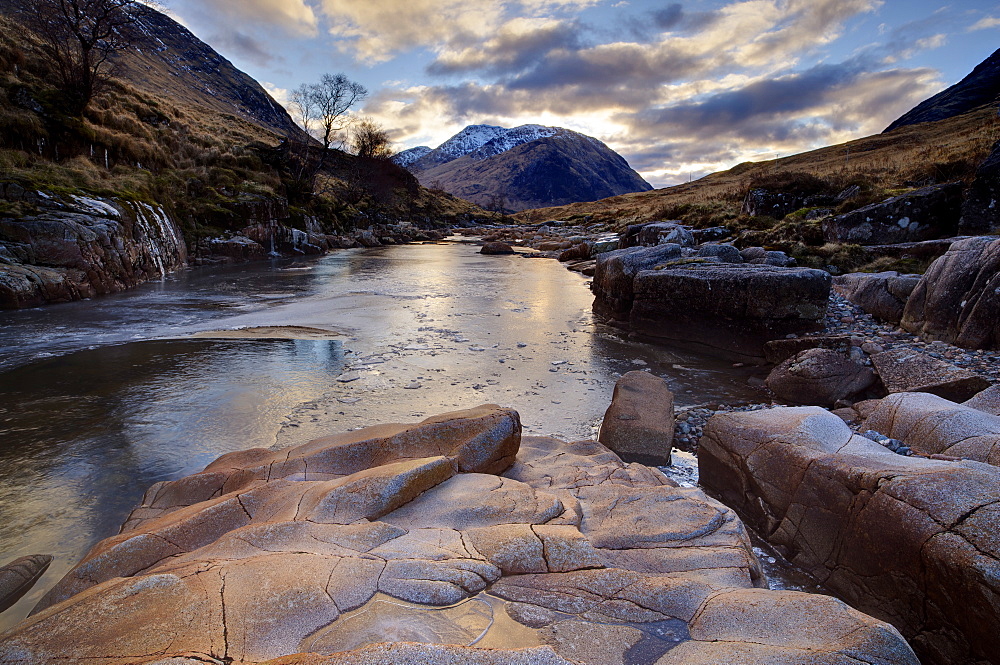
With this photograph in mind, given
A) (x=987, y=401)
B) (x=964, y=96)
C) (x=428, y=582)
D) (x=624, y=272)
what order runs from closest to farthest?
(x=428, y=582) → (x=987, y=401) → (x=624, y=272) → (x=964, y=96)

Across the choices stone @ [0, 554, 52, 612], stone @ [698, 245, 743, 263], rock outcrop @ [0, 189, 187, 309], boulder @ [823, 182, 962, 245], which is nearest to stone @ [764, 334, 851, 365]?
stone @ [698, 245, 743, 263]

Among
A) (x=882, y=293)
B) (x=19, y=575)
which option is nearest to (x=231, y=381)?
(x=19, y=575)

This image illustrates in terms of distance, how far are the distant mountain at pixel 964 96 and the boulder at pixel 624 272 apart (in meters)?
94.2

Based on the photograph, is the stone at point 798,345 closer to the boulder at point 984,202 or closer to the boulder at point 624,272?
the boulder at point 624,272

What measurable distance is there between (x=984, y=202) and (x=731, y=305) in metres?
7.38

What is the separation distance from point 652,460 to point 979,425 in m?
2.75

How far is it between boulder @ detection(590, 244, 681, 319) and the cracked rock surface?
26.7ft

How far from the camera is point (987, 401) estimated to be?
4.93m

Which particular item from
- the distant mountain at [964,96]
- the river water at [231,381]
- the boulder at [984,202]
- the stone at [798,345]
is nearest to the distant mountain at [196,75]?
the river water at [231,381]

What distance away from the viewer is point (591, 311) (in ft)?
44.6

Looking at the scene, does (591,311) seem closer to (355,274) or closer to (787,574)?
(787,574)

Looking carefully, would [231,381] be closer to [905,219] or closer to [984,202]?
[905,219]

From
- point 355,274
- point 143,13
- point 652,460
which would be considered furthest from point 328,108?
point 652,460

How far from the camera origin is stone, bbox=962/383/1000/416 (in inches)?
190
